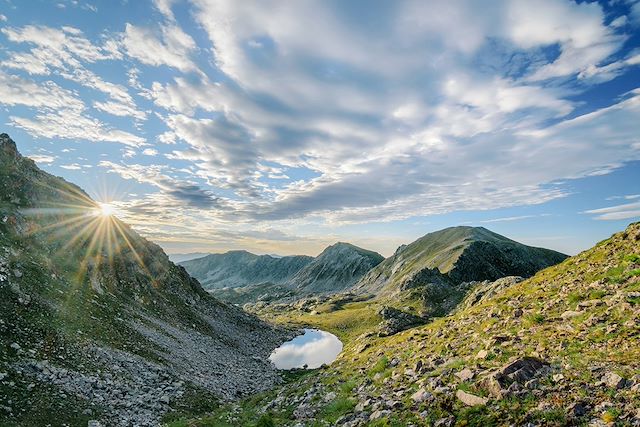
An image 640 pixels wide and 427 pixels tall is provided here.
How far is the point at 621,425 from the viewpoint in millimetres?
10906

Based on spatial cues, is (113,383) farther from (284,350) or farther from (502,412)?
(284,350)

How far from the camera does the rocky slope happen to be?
43.7 ft

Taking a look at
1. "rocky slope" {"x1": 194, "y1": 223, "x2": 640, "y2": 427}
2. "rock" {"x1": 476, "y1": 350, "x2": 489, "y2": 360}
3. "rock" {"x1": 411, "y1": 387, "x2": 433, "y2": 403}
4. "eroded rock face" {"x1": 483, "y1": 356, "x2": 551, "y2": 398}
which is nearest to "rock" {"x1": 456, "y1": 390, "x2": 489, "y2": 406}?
"rocky slope" {"x1": 194, "y1": 223, "x2": 640, "y2": 427}

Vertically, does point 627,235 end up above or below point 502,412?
above

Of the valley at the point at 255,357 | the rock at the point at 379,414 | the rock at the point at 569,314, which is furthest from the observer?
the rock at the point at 569,314

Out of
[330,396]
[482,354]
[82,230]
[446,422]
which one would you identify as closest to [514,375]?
[446,422]

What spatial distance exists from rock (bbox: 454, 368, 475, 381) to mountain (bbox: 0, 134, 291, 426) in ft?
76.8

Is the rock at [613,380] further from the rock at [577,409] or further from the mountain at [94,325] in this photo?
the mountain at [94,325]

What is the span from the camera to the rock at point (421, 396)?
1733 cm

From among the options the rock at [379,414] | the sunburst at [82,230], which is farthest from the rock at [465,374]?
the sunburst at [82,230]

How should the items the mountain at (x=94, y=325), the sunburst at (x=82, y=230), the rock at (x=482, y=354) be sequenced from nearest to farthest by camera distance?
the rock at (x=482, y=354), the mountain at (x=94, y=325), the sunburst at (x=82, y=230)

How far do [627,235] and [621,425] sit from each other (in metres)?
25.2

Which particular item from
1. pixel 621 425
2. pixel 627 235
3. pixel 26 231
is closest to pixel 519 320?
pixel 627 235

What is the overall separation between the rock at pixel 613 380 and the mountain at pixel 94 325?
29142 millimetres
